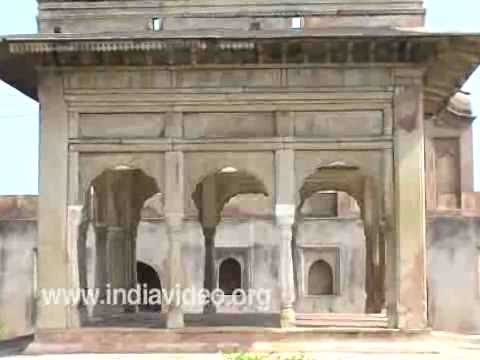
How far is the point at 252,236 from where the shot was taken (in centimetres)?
2562

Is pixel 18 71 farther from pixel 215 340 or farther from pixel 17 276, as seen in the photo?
pixel 17 276

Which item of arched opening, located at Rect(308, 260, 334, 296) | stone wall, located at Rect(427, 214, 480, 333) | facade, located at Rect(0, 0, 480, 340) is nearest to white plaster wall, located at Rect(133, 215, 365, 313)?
arched opening, located at Rect(308, 260, 334, 296)

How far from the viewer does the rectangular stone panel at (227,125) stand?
1330cm

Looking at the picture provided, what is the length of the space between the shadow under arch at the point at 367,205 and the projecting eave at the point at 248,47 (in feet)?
12.0

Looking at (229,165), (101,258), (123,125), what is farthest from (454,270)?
(123,125)

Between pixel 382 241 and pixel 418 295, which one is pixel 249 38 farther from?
pixel 382 241

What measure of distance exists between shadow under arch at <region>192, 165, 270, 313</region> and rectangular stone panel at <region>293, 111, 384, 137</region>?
4476mm

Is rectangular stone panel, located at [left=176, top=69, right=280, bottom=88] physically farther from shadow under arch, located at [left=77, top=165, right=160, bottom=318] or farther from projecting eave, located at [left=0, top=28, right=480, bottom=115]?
shadow under arch, located at [left=77, top=165, right=160, bottom=318]

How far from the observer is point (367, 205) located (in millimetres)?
17719

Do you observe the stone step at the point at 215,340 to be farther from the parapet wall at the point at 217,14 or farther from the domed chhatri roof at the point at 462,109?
the domed chhatri roof at the point at 462,109

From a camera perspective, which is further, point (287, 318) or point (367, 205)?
point (367, 205)

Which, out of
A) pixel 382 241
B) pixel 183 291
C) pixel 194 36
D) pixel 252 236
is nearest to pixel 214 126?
pixel 194 36

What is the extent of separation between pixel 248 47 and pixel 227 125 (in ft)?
3.35

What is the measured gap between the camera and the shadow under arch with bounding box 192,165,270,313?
17.9 meters
